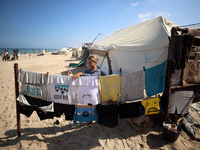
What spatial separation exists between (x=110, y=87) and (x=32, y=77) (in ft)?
6.24

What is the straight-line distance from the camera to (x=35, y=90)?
2.65m

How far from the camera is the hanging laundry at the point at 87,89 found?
258 centimetres

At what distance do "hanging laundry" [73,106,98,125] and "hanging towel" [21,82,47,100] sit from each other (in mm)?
920

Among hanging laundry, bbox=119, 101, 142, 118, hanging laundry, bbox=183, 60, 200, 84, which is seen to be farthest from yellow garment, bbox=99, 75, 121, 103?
hanging laundry, bbox=183, 60, 200, 84

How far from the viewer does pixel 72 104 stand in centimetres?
272

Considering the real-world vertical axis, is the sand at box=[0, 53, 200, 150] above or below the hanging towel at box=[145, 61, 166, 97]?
below

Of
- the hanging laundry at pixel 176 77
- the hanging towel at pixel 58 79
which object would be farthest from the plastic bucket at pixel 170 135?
the hanging towel at pixel 58 79

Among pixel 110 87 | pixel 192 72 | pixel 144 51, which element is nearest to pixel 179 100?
pixel 192 72

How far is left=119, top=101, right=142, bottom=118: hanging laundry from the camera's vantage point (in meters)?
2.80

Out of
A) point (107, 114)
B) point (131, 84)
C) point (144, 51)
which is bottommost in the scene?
point (107, 114)

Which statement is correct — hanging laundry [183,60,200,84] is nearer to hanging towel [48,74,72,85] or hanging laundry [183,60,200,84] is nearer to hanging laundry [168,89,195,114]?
hanging laundry [168,89,195,114]

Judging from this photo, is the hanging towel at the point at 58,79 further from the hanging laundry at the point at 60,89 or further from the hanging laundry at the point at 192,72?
the hanging laundry at the point at 192,72

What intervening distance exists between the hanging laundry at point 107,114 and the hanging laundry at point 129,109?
166mm

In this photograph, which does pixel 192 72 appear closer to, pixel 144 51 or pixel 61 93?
pixel 144 51
